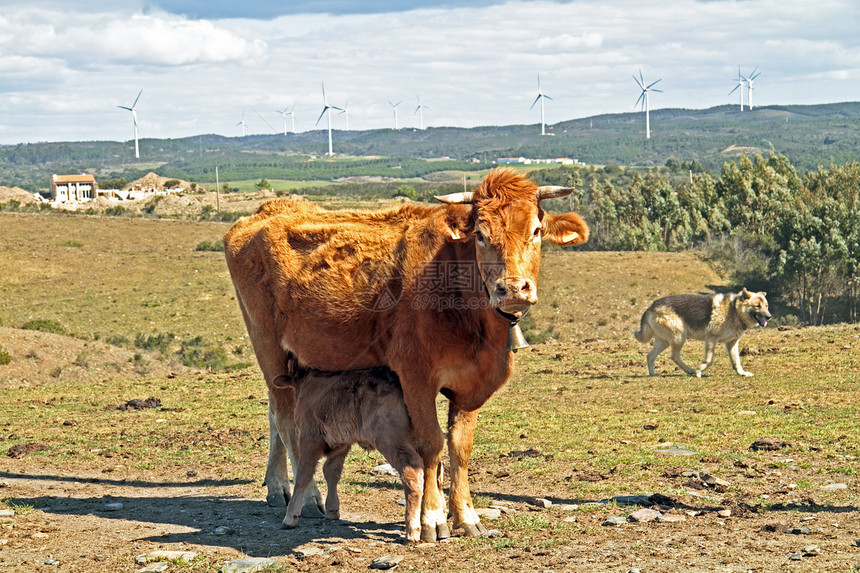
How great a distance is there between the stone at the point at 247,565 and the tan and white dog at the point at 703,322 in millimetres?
17974

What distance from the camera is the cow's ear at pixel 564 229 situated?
852 centimetres

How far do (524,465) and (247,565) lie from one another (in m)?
5.55

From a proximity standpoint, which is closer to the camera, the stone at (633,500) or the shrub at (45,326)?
the stone at (633,500)

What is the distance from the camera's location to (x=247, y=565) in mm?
7742

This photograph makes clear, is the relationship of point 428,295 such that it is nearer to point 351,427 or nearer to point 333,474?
point 351,427

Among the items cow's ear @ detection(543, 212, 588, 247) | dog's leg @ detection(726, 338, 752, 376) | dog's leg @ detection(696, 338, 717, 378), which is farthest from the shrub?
cow's ear @ detection(543, 212, 588, 247)

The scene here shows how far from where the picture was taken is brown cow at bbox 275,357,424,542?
8586 millimetres

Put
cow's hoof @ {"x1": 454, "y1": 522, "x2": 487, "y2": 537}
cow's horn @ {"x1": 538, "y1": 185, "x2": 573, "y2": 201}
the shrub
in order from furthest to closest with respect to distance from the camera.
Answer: the shrub < cow's hoof @ {"x1": 454, "y1": 522, "x2": 487, "y2": 537} < cow's horn @ {"x1": 538, "y1": 185, "x2": 573, "y2": 201}

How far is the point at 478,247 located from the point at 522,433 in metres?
7.73

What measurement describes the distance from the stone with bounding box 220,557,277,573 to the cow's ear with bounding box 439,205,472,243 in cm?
332

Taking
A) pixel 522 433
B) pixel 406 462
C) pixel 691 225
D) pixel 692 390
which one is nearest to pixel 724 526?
pixel 406 462

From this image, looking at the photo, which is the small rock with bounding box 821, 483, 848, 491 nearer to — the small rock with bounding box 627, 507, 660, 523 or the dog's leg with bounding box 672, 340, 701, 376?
the small rock with bounding box 627, 507, 660, 523

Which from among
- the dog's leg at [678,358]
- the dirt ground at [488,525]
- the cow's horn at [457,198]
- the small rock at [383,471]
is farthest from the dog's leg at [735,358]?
the cow's horn at [457,198]

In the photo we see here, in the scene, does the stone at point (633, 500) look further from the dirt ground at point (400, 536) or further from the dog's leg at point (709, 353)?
the dog's leg at point (709, 353)
